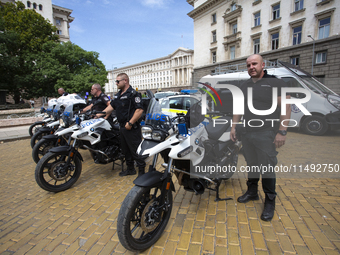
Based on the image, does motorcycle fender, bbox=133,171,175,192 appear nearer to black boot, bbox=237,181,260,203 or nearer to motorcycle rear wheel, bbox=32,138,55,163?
black boot, bbox=237,181,260,203

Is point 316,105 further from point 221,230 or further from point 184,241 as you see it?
point 184,241

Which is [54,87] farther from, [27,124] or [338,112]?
[338,112]

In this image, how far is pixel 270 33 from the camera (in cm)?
2367

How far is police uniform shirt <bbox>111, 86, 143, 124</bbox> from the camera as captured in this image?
12.0 feet

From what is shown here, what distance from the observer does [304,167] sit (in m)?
4.05

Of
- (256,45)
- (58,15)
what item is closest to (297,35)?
(256,45)

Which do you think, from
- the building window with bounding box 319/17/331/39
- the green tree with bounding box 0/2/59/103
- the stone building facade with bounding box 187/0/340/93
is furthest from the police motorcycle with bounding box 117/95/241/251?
the green tree with bounding box 0/2/59/103

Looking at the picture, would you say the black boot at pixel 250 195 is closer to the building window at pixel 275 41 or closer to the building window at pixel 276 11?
the building window at pixel 275 41

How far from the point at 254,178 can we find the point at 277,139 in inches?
29.8

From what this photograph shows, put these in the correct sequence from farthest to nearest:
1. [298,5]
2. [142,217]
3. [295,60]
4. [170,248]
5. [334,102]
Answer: [295,60], [298,5], [334,102], [170,248], [142,217]

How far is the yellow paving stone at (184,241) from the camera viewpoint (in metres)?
2.06

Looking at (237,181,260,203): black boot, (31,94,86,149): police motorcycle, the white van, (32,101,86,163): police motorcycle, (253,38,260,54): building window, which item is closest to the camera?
(237,181,260,203): black boot

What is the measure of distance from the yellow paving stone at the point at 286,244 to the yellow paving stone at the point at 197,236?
860mm

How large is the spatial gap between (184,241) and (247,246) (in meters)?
0.69
